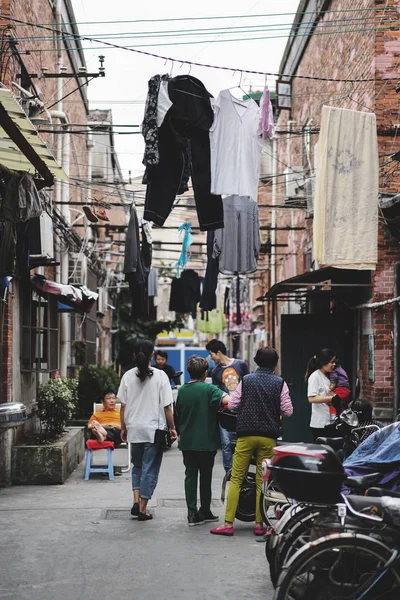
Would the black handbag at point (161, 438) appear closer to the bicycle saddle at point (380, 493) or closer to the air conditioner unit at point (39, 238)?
the air conditioner unit at point (39, 238)

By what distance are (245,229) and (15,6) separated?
587cm

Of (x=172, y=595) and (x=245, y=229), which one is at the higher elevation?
(x=245, y=229)

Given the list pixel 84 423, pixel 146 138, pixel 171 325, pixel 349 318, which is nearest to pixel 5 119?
pixel 146 138

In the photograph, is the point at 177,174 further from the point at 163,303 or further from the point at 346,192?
the point at 163,303

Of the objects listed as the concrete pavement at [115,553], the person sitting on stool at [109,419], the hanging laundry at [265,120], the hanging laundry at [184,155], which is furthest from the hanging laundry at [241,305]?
the concrete pavement at [115,553]

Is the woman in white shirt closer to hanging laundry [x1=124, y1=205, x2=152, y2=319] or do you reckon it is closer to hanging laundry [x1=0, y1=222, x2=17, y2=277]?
hanging laundry [x1=0, y1=222, x2=17, y2=277]

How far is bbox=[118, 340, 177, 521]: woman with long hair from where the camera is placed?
931 centimetres

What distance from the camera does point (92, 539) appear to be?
326 inches

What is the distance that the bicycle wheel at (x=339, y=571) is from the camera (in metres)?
4.95

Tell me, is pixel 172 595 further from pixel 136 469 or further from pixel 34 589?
pixel 136 469

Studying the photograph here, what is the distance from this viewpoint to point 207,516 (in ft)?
30.4

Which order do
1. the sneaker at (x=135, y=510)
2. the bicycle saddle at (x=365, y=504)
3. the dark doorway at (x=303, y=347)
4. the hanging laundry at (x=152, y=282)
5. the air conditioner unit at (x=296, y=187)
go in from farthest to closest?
the hanging laundry at (x=152, y=282)
the air conditioner unit at (x=296, y=187)
the dark doorway at (x=303, y=347)
the sneaker at (x=135, y=510)
the bicycle saddle at (x=365, y=504)

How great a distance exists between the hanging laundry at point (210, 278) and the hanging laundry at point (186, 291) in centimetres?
386

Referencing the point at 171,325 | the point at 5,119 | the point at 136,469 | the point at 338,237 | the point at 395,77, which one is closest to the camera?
the point at 5,119
